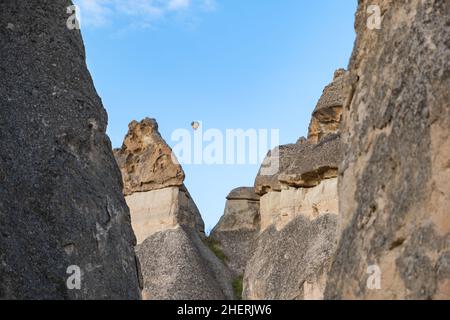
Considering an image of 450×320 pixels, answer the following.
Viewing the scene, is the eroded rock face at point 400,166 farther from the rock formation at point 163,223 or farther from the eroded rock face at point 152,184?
the eroded rock face at point 152,184

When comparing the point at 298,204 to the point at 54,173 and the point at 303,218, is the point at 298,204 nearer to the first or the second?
the point at 303,218

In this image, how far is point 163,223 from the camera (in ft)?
77.1

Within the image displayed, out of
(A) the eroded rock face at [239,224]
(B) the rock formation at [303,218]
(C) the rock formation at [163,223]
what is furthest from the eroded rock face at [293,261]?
(A) the eroded rock face at [239,224]

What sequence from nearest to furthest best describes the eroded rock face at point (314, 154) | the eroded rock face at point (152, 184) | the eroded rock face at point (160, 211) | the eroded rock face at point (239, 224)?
the eroded rock face at point (314, 154) < the eroded rock face at point (160, 211) < the eroded rock face at point (152, 184) < the eroded rock face at point (239, 224)

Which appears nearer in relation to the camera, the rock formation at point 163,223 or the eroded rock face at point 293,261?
the eroded rock face at point 293,261

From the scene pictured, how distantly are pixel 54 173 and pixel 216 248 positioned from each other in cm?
1811

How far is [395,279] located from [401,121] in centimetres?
91

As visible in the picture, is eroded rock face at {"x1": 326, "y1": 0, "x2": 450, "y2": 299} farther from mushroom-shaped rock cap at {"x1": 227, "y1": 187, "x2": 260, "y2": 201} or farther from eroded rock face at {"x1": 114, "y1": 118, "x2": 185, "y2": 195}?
mushroom-shaped rock cap at {"x1": 227, "y1": 187, "x2": 260, "y2": 201}

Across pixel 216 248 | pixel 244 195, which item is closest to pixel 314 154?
pixel 216 248

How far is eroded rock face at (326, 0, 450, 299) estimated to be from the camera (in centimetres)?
469

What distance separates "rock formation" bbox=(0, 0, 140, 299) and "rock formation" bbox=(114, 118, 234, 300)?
14099mm

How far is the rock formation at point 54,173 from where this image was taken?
20.3ft

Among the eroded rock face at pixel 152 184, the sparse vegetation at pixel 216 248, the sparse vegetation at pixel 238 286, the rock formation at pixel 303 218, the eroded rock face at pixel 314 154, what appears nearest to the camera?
the rock formation at pixel 303 218

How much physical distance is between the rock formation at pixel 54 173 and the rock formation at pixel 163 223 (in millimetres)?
14099
